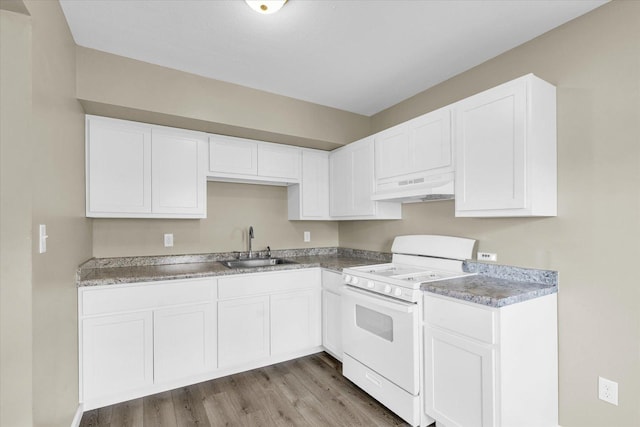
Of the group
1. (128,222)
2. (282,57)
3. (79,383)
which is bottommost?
(79,383)

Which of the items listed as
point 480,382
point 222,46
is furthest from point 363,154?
point 480,382

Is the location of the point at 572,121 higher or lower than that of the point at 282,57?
lower

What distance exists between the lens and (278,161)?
3.37m

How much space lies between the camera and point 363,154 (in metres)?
3.14

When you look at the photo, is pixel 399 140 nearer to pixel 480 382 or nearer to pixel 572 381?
pixel 480 382

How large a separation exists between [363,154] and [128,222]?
2.34 m

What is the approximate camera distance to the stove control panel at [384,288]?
2.06 meters

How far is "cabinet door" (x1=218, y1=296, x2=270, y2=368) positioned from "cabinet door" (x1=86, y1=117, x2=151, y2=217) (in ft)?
3.75

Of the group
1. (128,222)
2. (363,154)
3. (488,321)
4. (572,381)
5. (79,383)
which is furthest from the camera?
(363,154)

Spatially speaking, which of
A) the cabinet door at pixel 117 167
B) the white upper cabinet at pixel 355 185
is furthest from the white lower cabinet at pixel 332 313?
the cabinet door at pixel 117 167

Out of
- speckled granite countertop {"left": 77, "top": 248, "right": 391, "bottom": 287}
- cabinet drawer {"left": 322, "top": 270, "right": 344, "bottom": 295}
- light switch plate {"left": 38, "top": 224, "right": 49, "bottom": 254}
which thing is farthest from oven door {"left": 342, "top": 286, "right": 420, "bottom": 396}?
light switch plate {"left": 38, "top": 224, "right": 49, "bottom": 254}

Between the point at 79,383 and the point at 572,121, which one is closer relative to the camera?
the point at 572,121

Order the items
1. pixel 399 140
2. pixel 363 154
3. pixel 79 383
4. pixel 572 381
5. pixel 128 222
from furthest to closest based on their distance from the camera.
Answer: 1. pixel 363 154
2. pixel 128 222
3. pixel 399 140
4. pixel 79 383
5. pixel 572 381

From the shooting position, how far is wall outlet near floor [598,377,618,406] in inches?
67.6
